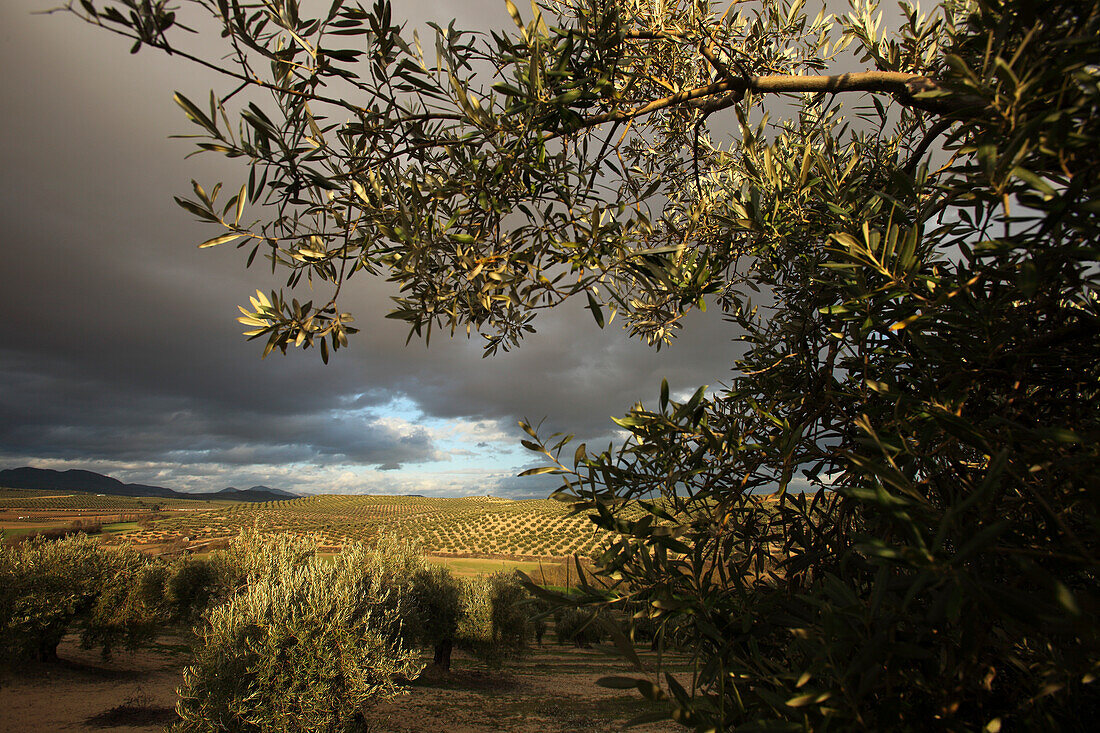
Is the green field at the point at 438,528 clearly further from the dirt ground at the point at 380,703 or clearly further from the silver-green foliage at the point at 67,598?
the silver-green foliage at the point at 67,598

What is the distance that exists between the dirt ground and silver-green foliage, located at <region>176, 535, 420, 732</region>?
1850 millimetres

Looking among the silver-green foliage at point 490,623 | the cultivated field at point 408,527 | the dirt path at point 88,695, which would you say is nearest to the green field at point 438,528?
the cultivated field at point 408,527

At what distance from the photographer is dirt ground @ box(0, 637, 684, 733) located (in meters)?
14.6

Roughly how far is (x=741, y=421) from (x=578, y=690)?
26470 millimetres

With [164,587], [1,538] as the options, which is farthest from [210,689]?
[164,587]

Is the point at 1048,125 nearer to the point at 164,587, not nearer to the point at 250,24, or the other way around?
the point at 250,24

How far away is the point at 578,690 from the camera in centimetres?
2394

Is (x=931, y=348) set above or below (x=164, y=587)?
above

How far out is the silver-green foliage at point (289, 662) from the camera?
10.5m

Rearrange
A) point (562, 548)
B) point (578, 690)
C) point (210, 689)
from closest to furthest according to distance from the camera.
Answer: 1. point (210, 689)
2. point (578, 690)
3. point (562, 548)

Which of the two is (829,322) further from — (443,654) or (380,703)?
(443,654)

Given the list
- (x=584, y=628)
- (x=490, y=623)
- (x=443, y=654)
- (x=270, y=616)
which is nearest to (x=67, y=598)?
(x=270, y=616)

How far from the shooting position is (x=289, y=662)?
36.7 feet

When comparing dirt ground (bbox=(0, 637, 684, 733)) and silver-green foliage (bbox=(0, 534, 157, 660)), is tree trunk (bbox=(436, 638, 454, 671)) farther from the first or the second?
silver-green foliage (bbox=(0, 534, 157, 660))
